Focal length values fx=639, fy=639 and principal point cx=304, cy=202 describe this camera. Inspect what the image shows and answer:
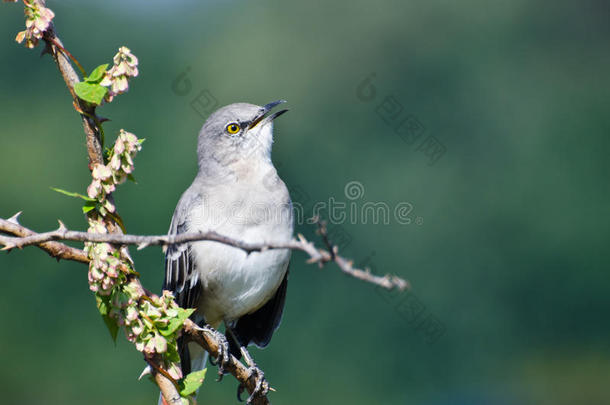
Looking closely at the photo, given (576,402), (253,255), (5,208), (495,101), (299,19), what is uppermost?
(299,19)

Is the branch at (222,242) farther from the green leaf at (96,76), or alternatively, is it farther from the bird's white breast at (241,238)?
the bird's white breast at (241,238)

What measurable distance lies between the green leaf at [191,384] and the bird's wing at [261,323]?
2.15m

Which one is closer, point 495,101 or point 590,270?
point 590,270

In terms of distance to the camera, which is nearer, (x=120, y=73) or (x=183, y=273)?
(x=120, y=73)

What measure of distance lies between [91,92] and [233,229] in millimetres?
1852

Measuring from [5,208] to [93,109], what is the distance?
28.9 ft

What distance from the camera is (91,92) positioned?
9.42 feet

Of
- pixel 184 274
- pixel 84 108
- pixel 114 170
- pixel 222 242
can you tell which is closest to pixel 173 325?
pixel 114 170

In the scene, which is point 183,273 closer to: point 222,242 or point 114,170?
point 114,170

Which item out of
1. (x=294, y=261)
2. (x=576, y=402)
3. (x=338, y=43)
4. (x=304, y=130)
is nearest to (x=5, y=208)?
(x=294, y=261)

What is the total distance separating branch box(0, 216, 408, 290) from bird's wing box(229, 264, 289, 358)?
271cm

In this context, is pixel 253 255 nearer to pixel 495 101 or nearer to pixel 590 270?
pixel 590 270

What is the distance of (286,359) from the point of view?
Answer: 33.8 ft

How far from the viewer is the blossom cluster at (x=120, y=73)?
9.57ft
